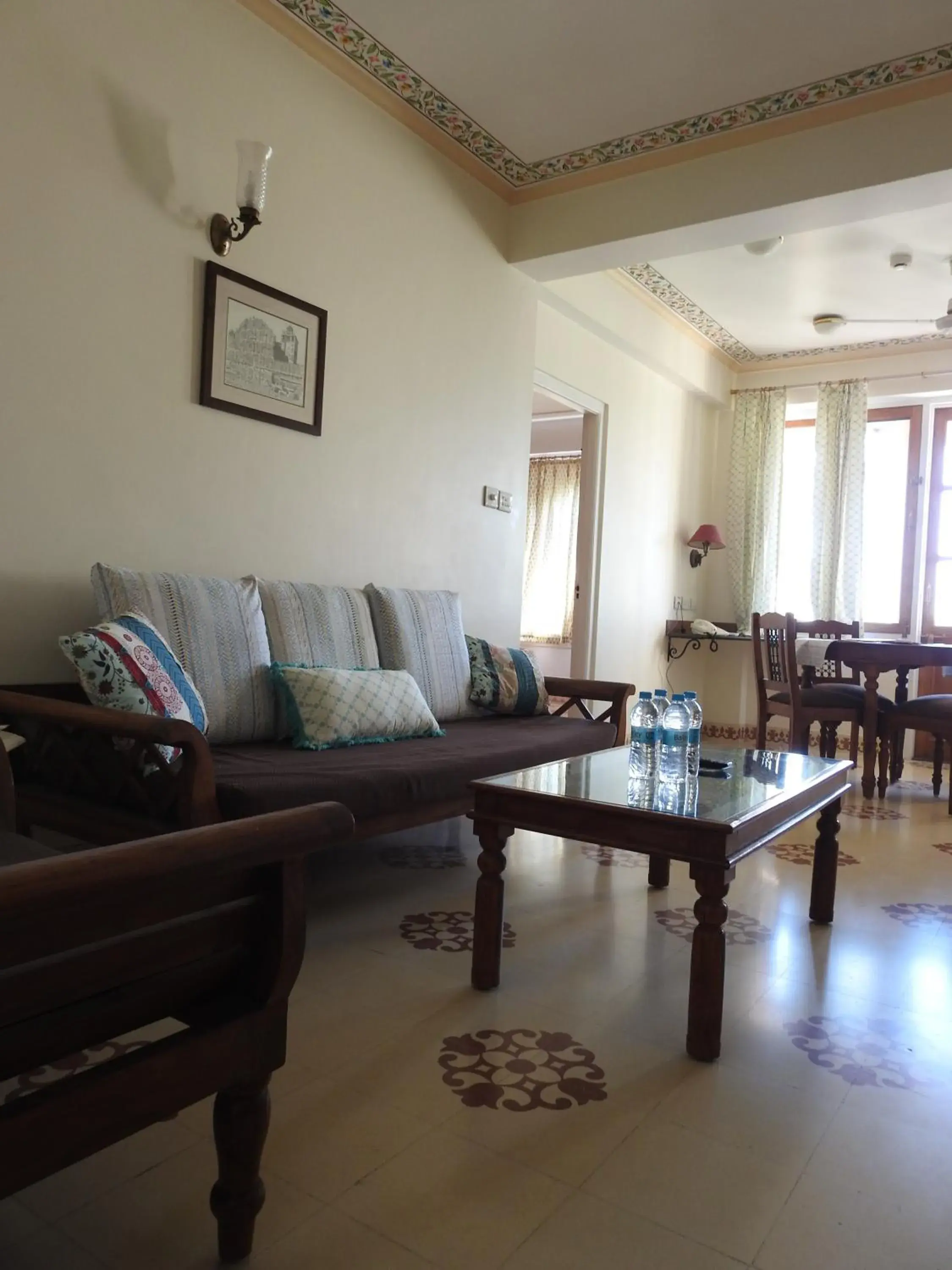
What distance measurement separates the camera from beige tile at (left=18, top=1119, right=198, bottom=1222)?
1.16 meters

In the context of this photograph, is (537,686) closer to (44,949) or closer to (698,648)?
(44,949)

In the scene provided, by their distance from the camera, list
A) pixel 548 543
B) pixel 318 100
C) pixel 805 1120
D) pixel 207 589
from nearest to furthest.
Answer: pixel 805 1120 → pixel 207 589 → pixel 318 100 → pixel 548 543

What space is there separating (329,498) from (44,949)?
264 cm

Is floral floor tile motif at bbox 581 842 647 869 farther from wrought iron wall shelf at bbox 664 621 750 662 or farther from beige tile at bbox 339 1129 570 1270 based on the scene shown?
wrought iron wall shelf at bbox 664 621 750 662

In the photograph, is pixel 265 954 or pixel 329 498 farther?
pixel 329 498

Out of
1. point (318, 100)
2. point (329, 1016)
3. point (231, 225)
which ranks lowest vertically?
point (329, 1016)

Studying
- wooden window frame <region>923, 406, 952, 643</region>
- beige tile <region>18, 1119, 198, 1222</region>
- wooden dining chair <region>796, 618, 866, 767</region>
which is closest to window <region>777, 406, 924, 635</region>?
wooden window frame <region>923, 406, 952, 643</region>

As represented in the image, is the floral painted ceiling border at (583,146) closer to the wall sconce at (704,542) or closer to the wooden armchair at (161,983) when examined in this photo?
the wall sconce at (704,542)

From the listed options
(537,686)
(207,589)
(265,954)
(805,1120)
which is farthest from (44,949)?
(537,686)

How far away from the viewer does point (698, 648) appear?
21.6 ft

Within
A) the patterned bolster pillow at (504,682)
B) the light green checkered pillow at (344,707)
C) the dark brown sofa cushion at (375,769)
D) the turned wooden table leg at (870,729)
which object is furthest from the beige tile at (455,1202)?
the turned wooden table leg at (870,729)

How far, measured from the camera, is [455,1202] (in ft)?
3.96

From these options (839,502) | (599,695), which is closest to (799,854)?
(599,695)

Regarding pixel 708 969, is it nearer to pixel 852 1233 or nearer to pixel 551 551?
pixel 852 1233
